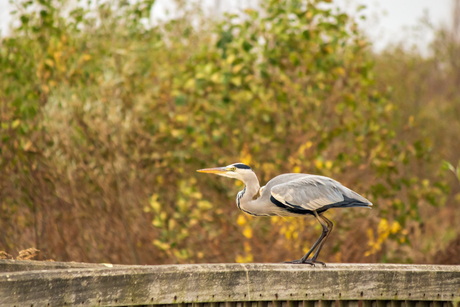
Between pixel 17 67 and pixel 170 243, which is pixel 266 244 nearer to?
pixel 170 243

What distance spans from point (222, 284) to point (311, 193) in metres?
0.84

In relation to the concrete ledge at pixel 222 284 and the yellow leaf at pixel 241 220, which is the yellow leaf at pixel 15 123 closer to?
the yellow leaf at pixel 241 220

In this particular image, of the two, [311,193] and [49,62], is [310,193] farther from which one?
[49,62]

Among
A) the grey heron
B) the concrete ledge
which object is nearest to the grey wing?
the grey heron

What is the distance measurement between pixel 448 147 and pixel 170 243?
9121mm

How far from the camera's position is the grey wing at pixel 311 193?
3.54 m

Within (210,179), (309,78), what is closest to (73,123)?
(210,179)

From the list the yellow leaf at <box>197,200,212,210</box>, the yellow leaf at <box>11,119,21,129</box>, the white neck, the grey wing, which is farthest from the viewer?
the yellow leaf at <box>11,119,21,129</box>

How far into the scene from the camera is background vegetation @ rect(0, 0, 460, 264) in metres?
6.52

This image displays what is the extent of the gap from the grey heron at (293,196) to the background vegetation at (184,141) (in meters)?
2.39

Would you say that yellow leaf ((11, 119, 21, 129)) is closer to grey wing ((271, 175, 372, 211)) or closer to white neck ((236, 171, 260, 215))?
white neck ((236, 171, 260, 215))

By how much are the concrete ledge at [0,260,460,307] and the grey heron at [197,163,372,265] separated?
0.31m

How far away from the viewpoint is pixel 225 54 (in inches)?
270

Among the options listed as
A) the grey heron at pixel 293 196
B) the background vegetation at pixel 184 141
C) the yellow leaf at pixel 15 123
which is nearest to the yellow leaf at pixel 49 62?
the background vegetation at pixel 184 141
